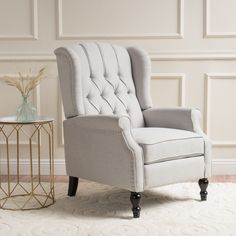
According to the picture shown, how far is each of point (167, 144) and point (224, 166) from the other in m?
1.24

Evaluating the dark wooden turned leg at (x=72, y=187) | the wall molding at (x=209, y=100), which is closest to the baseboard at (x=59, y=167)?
the wall molding at (x=209, y=100)

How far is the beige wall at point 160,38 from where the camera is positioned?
12.1 feet

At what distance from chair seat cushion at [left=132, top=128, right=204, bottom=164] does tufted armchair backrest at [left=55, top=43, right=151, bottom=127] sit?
0.32 meters

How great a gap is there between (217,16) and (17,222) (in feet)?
7.02

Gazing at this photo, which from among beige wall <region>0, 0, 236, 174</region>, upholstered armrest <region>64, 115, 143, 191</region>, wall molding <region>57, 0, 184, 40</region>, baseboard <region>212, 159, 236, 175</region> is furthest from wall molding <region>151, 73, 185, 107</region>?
upholstered armrest <region>64, 115, 143, 191</region>

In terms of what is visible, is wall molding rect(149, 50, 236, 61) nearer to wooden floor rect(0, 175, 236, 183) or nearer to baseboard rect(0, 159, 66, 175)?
wooden floor rect(0, 175, 236, 183)

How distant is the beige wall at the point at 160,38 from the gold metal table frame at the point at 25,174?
35cm

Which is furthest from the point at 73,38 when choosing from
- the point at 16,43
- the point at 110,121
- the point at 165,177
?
the point at 165,177

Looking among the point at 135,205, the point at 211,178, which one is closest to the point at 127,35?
the point at 211,178

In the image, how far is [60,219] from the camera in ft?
8.42

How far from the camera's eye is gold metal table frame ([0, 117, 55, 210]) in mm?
2852

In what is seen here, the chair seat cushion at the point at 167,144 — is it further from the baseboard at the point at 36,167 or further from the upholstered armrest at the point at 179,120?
the baseboard at the point at 36,167

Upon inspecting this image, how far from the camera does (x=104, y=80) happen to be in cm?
317

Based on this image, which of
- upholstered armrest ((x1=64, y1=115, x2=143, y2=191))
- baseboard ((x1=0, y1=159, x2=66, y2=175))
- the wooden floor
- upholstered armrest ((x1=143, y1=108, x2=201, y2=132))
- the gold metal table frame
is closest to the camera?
upholstered armrest ((x1=64, y1=115, x2=143, y2=191))
